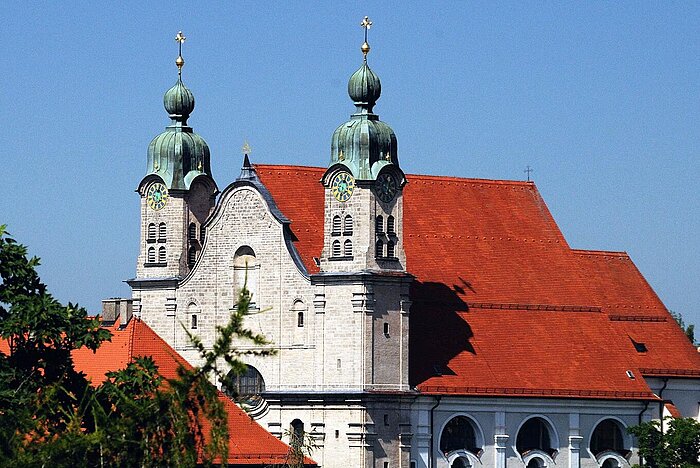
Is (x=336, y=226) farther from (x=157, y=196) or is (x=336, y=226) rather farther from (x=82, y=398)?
(x=82, y=398)

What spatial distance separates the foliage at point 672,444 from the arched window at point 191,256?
678 inches

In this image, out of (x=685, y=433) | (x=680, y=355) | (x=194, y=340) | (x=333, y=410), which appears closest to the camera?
(x=194, y=340)

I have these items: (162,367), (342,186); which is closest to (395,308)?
(342,186)

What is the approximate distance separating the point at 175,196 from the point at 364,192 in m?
8.53

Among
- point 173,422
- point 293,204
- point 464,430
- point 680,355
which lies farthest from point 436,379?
point 173,422

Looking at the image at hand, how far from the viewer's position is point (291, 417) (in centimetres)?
7944

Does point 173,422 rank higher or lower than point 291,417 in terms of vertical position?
lower

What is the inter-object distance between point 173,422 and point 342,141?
40.1m

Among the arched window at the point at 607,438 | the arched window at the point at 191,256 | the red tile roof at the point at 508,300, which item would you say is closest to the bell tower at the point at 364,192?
the red tile roof at the point at 508,300

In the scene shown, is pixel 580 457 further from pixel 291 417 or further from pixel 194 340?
pixel 194 340

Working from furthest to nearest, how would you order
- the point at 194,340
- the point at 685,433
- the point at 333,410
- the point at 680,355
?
the point at 680,355
the point at 685,433
the point at 333,410
the point at 194,340

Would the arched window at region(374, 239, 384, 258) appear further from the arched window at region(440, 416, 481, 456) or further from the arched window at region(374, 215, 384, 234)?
the arched window at region(440, 416, 481, 456)

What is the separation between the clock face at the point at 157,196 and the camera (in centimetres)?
8400

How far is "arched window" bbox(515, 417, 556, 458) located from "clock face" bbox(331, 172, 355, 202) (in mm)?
11048
